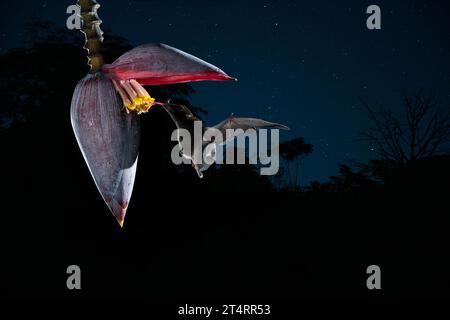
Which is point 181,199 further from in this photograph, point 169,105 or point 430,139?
point 169,105

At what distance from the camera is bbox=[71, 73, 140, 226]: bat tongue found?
30cm

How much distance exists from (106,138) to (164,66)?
0.20ft

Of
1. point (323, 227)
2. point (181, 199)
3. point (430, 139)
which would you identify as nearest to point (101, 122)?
point (430, 139)

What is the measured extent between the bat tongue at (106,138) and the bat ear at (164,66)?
2 cm

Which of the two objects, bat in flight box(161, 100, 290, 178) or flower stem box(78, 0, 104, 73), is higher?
flower stem box(78, 0, 104, 73)

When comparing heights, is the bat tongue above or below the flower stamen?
below

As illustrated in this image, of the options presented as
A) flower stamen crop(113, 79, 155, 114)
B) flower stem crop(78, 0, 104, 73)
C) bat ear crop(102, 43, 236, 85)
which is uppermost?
flower stem crop(78, 0, 104, 73)

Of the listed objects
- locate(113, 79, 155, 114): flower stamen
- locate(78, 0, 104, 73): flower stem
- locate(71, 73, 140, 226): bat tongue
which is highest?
locate(78, 0, 104, 73): flower stem

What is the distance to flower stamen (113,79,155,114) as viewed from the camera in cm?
30

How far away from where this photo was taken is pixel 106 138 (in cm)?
30

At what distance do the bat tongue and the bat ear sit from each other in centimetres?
2

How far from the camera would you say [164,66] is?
10.9 inches

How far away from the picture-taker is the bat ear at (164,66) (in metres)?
0.28

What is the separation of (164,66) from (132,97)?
41 mm
